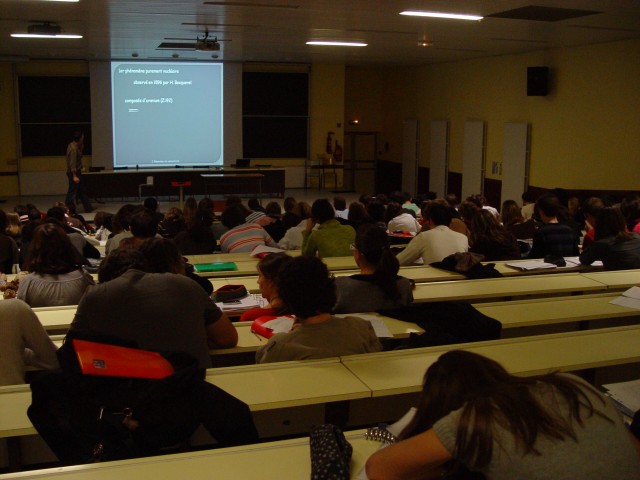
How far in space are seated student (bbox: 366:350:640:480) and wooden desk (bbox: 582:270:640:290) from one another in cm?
306

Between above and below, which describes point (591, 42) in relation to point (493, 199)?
above

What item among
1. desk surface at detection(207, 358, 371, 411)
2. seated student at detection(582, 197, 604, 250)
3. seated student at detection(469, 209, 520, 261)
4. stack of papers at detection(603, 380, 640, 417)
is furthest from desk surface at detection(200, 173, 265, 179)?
stack of papers at detection(603, 380, 640, 417)

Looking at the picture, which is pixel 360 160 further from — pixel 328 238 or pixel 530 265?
pixel 530 265

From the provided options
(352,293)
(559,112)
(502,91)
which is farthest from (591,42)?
(352,293)

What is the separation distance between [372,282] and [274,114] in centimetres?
1296

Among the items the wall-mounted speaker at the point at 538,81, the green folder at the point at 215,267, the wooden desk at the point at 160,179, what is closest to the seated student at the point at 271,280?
the green folder at the point at 215,267

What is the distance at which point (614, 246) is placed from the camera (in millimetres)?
5281

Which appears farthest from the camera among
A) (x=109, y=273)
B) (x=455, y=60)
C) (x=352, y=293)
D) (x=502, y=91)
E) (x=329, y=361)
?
(x=455, y=60)

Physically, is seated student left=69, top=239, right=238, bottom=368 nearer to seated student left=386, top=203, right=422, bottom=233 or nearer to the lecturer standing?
seated student left=386, top=203, right=422, bottom=233

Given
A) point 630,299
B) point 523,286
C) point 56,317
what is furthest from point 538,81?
point 56,317

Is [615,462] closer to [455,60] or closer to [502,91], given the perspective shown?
[502,91]

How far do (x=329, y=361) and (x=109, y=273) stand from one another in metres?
1.18

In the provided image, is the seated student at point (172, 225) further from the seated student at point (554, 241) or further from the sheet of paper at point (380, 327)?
the sheet of paper at point (380, 327)

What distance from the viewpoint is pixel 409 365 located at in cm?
293
